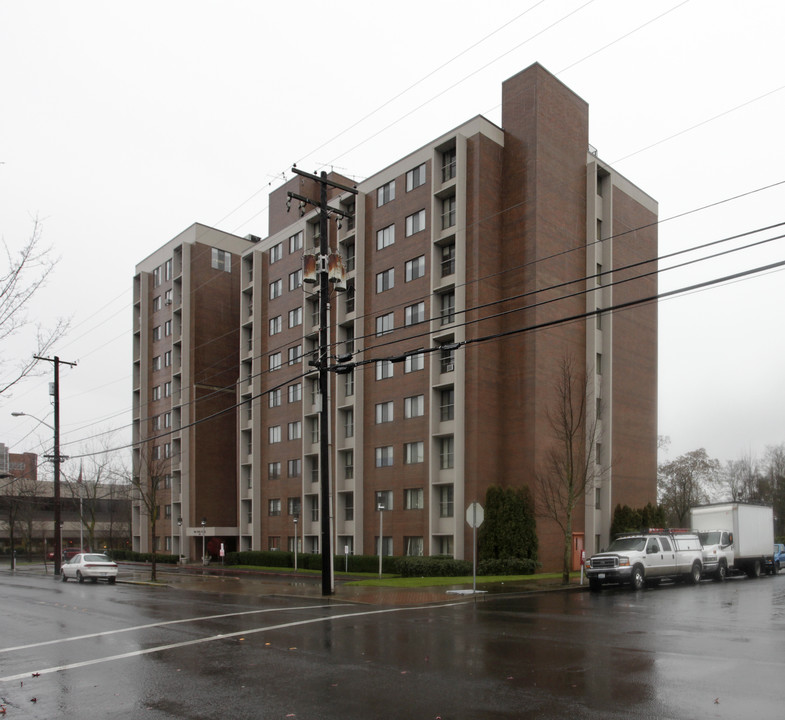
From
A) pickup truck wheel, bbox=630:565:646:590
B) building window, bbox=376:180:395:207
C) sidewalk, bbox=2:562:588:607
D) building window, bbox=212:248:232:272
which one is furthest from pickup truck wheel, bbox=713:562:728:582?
building window, bbox=212:248:232:272

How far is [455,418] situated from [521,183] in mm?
13482

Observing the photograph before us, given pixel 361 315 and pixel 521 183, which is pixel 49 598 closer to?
pixel 361 315

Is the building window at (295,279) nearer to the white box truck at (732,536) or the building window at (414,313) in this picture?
the building window at (414,313)

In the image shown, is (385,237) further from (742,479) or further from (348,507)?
(742,479)

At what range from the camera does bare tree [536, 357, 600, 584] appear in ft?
117

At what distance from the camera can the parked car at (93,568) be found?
3725 cm

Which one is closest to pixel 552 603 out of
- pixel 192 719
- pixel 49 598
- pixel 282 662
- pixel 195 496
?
pixel 282 662

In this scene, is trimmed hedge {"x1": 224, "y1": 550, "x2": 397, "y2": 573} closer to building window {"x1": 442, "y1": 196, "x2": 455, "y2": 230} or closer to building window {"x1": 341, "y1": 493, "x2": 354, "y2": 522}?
building window {"x1": 341, "y1": 493, "x2": 354, "y2": 522}

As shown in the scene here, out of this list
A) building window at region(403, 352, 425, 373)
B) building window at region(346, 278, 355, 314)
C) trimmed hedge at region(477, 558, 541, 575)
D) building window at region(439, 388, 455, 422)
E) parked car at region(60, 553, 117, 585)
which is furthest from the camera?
building window at region(346, 278, 355, 314)

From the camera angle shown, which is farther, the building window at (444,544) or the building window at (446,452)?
the building window at (446,452)

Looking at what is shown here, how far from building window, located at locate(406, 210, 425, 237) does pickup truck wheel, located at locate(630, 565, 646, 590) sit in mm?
23748

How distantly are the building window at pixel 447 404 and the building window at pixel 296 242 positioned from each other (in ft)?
60.7

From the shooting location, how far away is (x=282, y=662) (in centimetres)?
1213

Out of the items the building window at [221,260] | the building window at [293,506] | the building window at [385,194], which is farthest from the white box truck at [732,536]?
the building window at [221,260]
